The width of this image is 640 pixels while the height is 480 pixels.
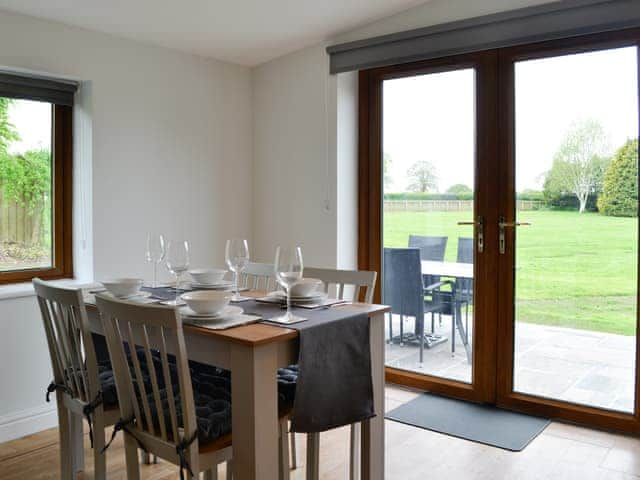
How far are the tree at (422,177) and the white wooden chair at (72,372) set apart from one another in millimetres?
2232

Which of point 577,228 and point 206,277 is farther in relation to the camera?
point 577,228

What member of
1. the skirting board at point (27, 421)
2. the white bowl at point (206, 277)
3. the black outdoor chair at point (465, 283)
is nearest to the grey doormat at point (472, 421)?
the black outdoor chair at point (465, 283)

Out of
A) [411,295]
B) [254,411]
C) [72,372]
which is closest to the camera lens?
[254,411]

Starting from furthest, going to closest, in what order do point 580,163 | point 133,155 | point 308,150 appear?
point 308,150 → point 133,155 → point 580,163

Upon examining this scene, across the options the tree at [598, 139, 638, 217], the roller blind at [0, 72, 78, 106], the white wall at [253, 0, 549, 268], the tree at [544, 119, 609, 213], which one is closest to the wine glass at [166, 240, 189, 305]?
the roller blind at [0, 72, 78, 106]

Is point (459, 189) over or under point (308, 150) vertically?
under

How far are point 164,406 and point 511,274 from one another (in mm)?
2169

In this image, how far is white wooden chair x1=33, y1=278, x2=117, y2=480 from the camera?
81.6 inches

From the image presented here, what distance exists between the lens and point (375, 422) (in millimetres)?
2277

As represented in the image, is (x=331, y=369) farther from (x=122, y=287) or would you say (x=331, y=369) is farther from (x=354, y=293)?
(x=122, y=287)

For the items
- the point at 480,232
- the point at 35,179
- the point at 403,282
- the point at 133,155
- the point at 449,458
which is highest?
the point at 133,155

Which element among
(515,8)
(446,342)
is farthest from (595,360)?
(515,8)

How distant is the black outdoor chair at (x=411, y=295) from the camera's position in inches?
145

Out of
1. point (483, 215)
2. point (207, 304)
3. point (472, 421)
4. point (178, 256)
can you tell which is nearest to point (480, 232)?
point (483, 215)
